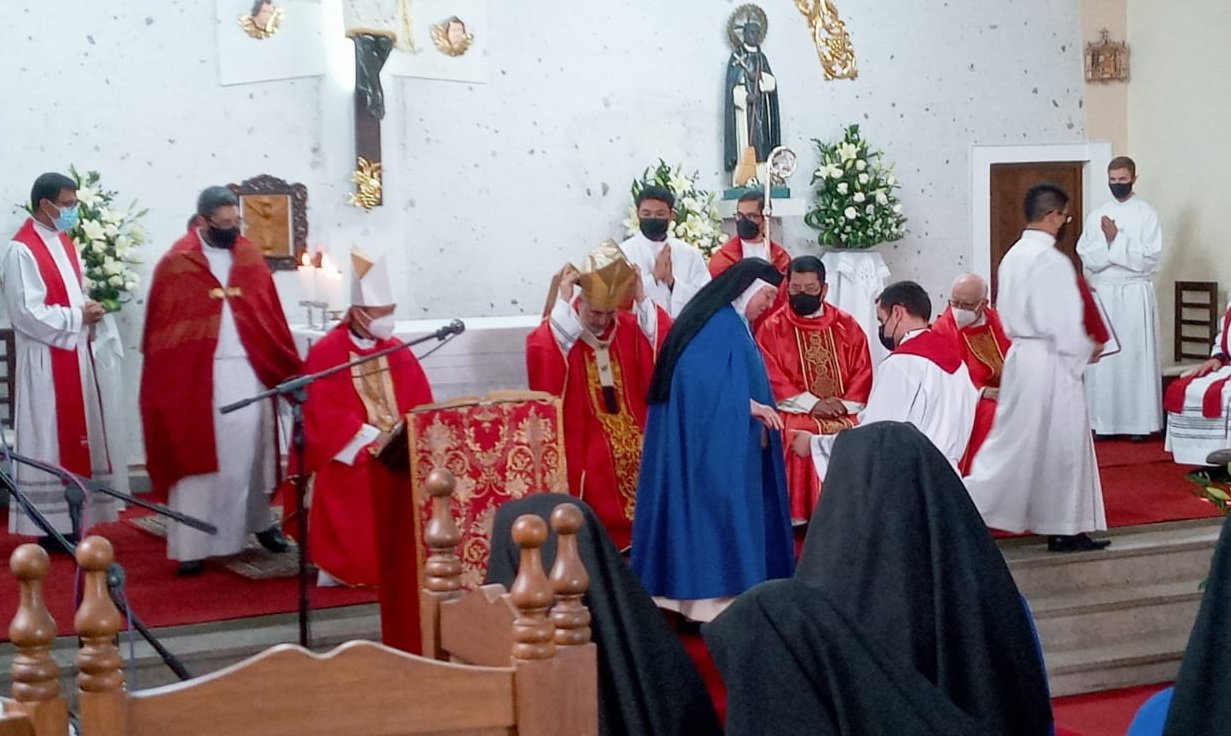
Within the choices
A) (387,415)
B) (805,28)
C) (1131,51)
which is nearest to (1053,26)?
(1131,51)

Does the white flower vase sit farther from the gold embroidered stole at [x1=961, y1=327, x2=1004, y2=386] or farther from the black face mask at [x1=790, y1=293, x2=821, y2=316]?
the black face mask at [x1=790, y1=293, x2=821, y2=316]

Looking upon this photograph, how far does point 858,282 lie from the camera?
1065 centimetres

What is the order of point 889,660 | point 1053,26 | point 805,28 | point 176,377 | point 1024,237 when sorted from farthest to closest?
point 1053,26 < point 805,28 < point 1024,237 < point 176,377 < point 889,660

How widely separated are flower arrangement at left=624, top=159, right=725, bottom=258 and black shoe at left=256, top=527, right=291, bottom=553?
371 cm

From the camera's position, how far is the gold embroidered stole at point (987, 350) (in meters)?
8.03

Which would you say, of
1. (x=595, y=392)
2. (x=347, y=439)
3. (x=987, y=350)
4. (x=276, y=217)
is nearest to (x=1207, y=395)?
(x=987, y=350)

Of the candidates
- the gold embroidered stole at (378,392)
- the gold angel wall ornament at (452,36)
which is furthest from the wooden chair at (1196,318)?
the gold embroidered stole at (378,392)

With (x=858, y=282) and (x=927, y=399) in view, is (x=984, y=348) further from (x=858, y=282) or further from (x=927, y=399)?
(x=858, y=282)

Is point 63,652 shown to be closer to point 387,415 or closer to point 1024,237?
point 387,415

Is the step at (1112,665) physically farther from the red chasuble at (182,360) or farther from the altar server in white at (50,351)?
the altar server in white at (50,351)

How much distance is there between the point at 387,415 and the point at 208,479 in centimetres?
87

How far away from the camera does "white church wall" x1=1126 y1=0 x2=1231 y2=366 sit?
11156 millimetres

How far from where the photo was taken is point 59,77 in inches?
341

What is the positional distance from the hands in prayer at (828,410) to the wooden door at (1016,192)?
16.0 feet
